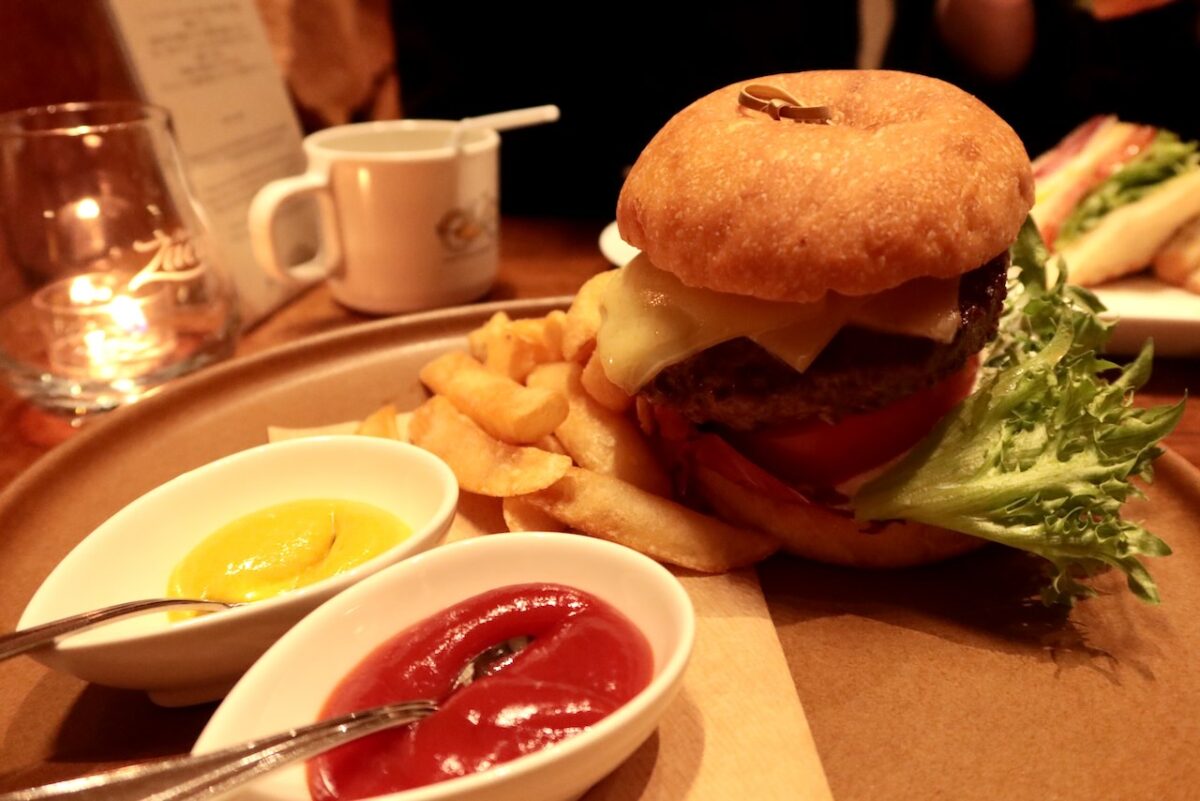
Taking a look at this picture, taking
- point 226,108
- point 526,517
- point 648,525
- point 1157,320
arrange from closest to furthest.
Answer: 1. point 648,525
2. point 526,517
3. point 1157,320
4. point 226,108

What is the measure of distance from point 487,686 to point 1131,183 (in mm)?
3305

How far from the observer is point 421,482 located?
1.80m

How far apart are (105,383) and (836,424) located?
2.05 meters

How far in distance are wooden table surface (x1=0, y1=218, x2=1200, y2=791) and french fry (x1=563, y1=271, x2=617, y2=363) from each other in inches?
43.0

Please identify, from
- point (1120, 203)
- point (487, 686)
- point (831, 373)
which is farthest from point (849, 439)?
point (1120, 203)

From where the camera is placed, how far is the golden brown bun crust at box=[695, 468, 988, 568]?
1.84 meters

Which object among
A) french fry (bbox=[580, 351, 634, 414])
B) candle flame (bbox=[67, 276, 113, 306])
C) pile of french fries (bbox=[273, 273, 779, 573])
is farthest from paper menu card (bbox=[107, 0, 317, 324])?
french fry (bbox=[580, 351, 634, 414])

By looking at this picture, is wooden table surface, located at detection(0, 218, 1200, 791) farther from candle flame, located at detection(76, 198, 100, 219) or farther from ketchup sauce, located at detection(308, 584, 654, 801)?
candle flame, located at detection(76, 198, 100, 219)

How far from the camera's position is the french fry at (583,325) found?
212cm

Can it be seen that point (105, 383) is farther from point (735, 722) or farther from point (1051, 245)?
point (1051, 245)

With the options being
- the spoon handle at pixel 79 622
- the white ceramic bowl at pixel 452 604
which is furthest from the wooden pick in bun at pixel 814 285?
the spoon handle at pixel 79 622

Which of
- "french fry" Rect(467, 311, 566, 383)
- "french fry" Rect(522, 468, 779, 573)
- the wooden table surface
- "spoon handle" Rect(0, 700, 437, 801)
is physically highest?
"spoon handle" Rect(0, 700, 437, 801)

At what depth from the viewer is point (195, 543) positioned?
1.69m

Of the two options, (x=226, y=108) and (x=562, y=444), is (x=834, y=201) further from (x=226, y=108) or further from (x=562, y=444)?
(x=226, y=108)
